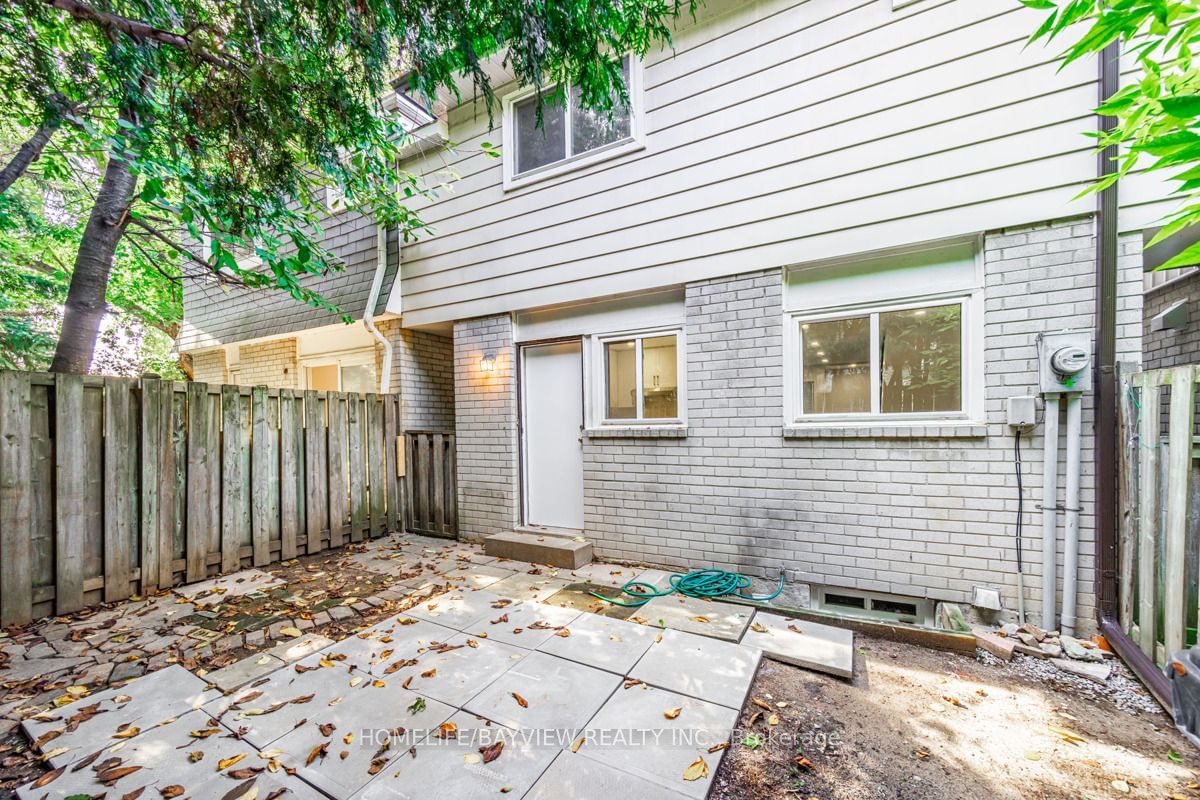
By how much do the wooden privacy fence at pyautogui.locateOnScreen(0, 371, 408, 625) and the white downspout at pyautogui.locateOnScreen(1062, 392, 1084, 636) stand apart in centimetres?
670

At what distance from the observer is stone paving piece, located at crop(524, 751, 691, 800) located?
177 centimetres

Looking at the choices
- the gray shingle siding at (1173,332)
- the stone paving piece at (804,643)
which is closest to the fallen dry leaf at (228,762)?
the stone paving piece at (804,643)

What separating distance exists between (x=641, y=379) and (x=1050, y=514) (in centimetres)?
325

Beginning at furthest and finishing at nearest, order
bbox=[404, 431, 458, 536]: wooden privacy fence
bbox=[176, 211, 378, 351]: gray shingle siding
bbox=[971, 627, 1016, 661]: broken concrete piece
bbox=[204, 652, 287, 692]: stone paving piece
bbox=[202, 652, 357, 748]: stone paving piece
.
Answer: bbox=[176, 211, 378, 351]: gray shingle siding → bbox=[404, 431, 458, 536]: wooden privacy fence → bbox=[971, 627, 1016, 661]: broken concrete piece → bbox=[204, 652, 287, 692]: stone paving piece → bbox=[202, 652, 357, 748]: stone paving piece

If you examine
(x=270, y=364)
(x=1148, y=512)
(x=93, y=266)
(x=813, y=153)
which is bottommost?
(x=1148, y=512)

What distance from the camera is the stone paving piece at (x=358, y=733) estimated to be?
1.90 metres

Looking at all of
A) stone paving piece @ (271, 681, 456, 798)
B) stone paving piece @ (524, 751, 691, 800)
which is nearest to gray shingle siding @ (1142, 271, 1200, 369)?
stone paving piece @ (524, 751, 691, 800)

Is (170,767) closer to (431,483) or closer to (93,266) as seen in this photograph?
(431,483)

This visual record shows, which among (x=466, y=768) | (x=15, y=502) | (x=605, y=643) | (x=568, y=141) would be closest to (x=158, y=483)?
(x=15, y=502)

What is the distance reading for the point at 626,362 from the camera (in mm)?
4785

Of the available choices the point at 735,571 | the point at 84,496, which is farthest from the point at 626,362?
the point at 84,496

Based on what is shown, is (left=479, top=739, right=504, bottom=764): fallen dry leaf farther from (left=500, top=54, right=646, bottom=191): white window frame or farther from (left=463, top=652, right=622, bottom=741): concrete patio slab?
(left=500, top=54, right=646, bottom=191): white window frame

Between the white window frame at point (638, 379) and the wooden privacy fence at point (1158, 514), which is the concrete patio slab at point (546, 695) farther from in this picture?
the wooden privacy fence at point (1158, 514)

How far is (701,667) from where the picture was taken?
269cm
